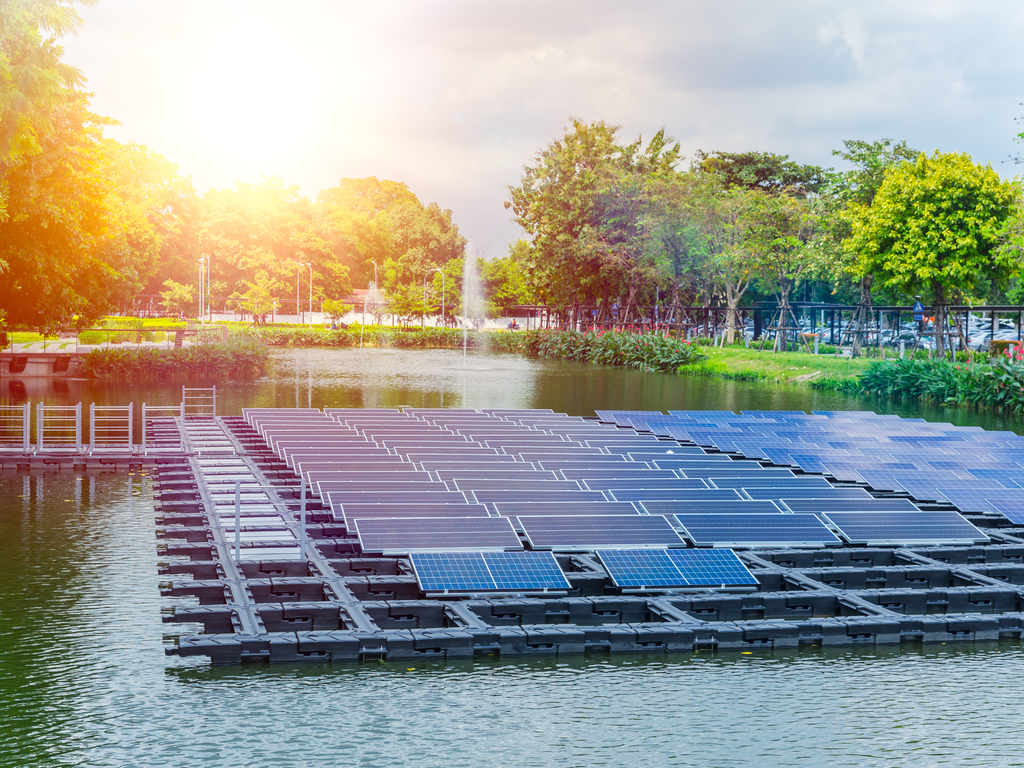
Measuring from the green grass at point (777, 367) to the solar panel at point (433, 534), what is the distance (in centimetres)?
4075

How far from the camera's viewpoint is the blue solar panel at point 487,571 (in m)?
13.2

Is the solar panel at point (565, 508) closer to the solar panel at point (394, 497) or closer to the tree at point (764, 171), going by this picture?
the solar panel at point (394, 497)

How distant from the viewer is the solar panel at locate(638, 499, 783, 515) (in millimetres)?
16500

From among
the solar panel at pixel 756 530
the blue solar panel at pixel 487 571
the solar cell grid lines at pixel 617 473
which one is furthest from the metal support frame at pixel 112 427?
the solar panel at pixel 756 530

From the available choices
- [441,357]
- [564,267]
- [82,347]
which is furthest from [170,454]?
[564,267]

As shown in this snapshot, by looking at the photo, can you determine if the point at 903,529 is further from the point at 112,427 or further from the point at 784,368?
the point at 784,368

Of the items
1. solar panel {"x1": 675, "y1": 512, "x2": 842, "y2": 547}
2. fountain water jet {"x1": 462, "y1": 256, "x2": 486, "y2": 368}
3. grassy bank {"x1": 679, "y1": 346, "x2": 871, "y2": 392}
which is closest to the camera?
solar panel {"x1": 675, "y1": 512, "x2": 842, "y2": 547}

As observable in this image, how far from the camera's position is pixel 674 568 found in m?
14.1

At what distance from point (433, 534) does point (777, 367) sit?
4672 cm

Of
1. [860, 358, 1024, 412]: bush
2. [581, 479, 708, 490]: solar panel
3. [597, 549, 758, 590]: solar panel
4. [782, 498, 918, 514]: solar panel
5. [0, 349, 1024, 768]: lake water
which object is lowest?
[0, 349, 1024, 768]: lake water

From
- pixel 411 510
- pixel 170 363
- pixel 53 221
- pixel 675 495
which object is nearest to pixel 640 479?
pixel 675 495

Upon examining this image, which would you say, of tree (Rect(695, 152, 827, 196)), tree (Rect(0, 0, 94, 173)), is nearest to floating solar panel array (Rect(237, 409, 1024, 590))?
tree (Rect(0, 0, 94, 173))

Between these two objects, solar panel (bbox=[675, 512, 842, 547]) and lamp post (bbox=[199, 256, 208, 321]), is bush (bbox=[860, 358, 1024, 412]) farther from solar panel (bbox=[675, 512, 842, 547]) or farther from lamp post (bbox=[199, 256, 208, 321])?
lamp post (bbox=[199, 256, 208, 321])

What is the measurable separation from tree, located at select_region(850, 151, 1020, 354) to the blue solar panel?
41.2m
